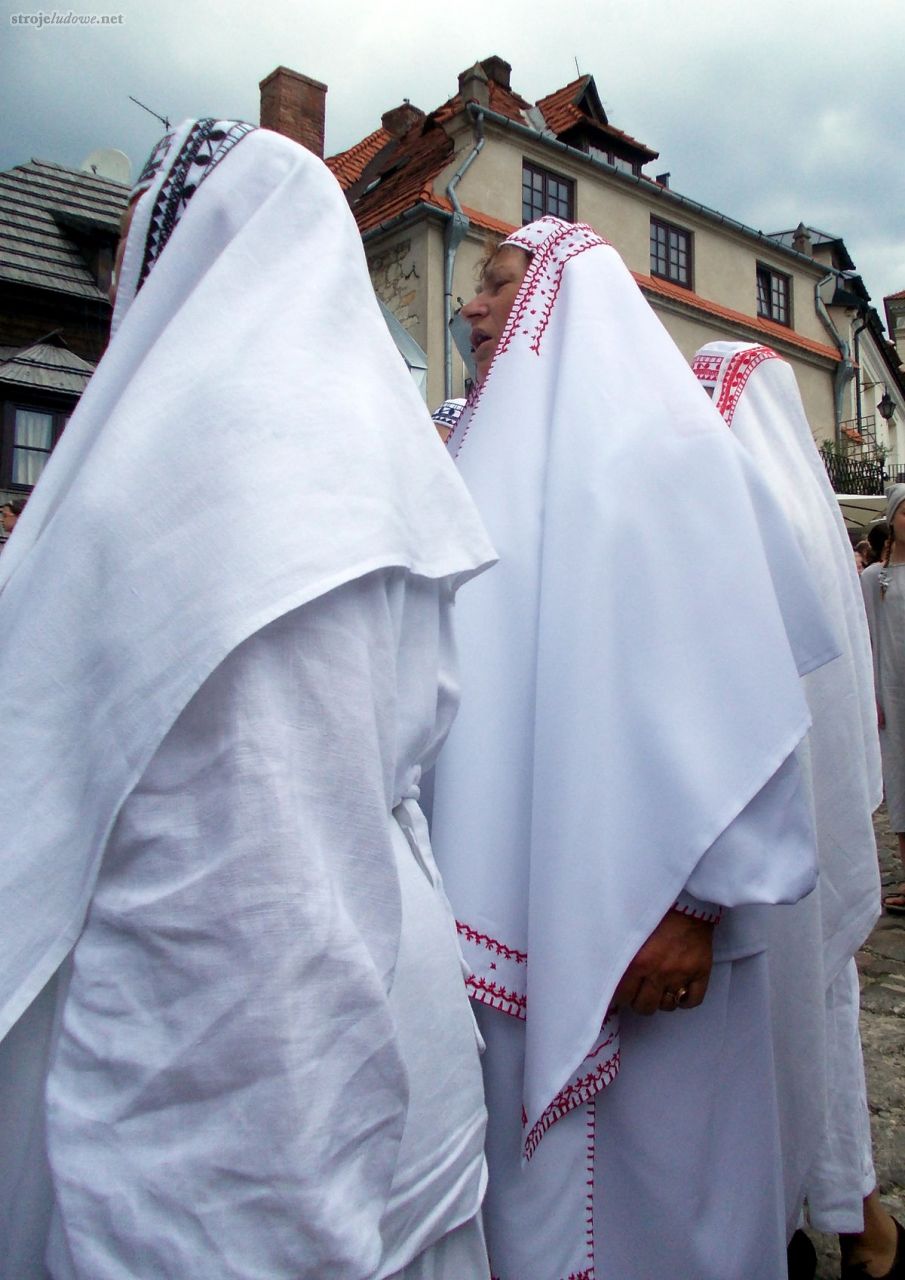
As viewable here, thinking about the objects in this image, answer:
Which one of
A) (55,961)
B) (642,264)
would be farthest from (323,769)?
(642,264)

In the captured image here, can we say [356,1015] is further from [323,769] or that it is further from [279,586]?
[279,586]

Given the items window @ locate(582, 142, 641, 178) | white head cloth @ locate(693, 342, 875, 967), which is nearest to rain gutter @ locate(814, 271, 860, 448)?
window @ locate(582, 142, 641, 178)

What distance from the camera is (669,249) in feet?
63.6

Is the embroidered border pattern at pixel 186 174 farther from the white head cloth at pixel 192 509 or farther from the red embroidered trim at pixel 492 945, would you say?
the red embroidered trim at pixel 492 945

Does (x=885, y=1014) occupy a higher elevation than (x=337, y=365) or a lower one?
lower

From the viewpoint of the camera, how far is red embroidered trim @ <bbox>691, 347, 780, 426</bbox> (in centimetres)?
236

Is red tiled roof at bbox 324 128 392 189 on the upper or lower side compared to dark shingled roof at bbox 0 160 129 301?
upper

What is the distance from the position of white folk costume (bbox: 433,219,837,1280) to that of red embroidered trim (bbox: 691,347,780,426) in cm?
61

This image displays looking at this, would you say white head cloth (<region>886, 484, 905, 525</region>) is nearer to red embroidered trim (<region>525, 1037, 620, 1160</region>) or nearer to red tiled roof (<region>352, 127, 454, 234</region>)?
red embroidered trim (<region>525, 1037, 620, 1160</region>)

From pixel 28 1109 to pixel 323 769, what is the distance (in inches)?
17.1

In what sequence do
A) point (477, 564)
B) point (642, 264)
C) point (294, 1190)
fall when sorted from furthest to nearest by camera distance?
point (642, 264) → point (477, 564) → point (294, 1190)

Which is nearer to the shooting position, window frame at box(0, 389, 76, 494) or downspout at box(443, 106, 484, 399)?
window frame at box(0, 389, 76, 494)

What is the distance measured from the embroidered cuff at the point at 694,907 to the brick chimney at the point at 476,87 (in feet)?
53.9

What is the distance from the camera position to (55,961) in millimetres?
942
